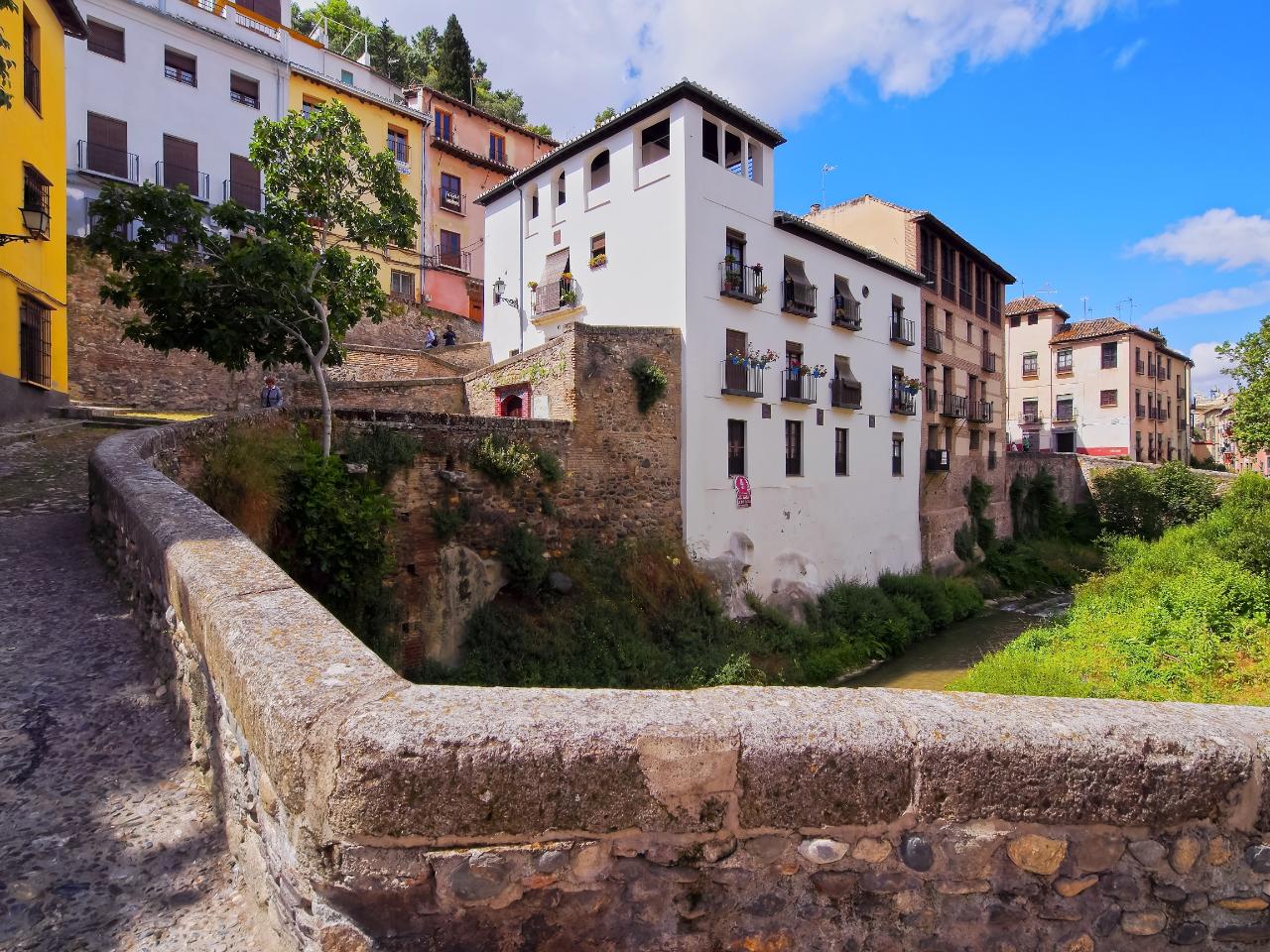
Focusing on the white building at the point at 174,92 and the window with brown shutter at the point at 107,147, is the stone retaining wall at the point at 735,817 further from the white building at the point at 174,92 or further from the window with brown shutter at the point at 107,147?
the window with brown shutter at the point at 107,147

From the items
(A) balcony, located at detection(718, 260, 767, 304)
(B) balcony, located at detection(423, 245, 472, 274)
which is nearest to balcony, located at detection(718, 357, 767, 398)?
(A) balcony, located at detection(718, 260, 767, 304)

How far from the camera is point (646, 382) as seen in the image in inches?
615

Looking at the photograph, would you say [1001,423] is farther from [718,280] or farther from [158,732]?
[158,732]

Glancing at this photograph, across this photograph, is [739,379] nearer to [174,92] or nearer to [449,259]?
[449,259]

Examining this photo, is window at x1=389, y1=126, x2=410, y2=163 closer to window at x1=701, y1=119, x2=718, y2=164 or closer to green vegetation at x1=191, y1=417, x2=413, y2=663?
window at x1=701, y1=119, x2=718, y2=164

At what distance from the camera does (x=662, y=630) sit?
15016 millimetres

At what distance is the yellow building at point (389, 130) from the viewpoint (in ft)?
84.2

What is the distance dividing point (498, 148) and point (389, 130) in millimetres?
5738

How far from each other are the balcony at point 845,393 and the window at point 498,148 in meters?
19.8

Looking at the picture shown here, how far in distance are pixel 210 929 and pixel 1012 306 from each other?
49153 millimetres

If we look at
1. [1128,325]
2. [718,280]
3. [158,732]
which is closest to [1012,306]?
[1128,325]

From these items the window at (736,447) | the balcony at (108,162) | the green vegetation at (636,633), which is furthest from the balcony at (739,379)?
the balcony at (108,162)

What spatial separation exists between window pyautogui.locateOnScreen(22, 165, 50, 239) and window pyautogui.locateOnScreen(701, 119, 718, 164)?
44.0 ft

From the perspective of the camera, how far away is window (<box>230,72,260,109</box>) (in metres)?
23.9
